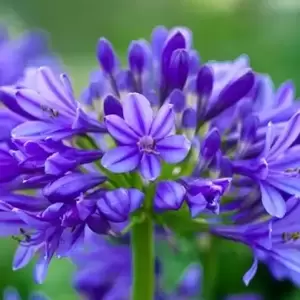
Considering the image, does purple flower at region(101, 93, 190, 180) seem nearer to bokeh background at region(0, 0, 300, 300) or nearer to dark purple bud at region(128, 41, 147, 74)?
dark purple bud at region(128, 41, 147, 74)

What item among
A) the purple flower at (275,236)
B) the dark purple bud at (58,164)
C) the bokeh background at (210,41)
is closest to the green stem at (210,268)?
the bokeh background at (210,41)

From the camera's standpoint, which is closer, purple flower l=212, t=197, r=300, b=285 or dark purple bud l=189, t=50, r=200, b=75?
purple flower l=212, t=197, r=300, b=285

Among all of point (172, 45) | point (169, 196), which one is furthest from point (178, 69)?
point (169, 196)

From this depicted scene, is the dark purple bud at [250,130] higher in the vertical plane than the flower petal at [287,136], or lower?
higher

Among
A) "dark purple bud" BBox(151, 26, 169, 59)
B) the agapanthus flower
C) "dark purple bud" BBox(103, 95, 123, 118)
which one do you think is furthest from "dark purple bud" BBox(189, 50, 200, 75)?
the agapanthus flower

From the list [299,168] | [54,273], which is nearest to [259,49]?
[54,273]


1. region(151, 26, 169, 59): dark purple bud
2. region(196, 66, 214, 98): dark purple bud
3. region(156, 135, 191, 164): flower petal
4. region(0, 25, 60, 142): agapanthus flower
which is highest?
region(0, 25, 60, 142): agapanthus flower

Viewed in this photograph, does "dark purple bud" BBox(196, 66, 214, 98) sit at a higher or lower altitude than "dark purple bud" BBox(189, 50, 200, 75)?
lower

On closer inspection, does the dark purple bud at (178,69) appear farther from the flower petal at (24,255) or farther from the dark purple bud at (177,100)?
the flower petal at (24,255)
